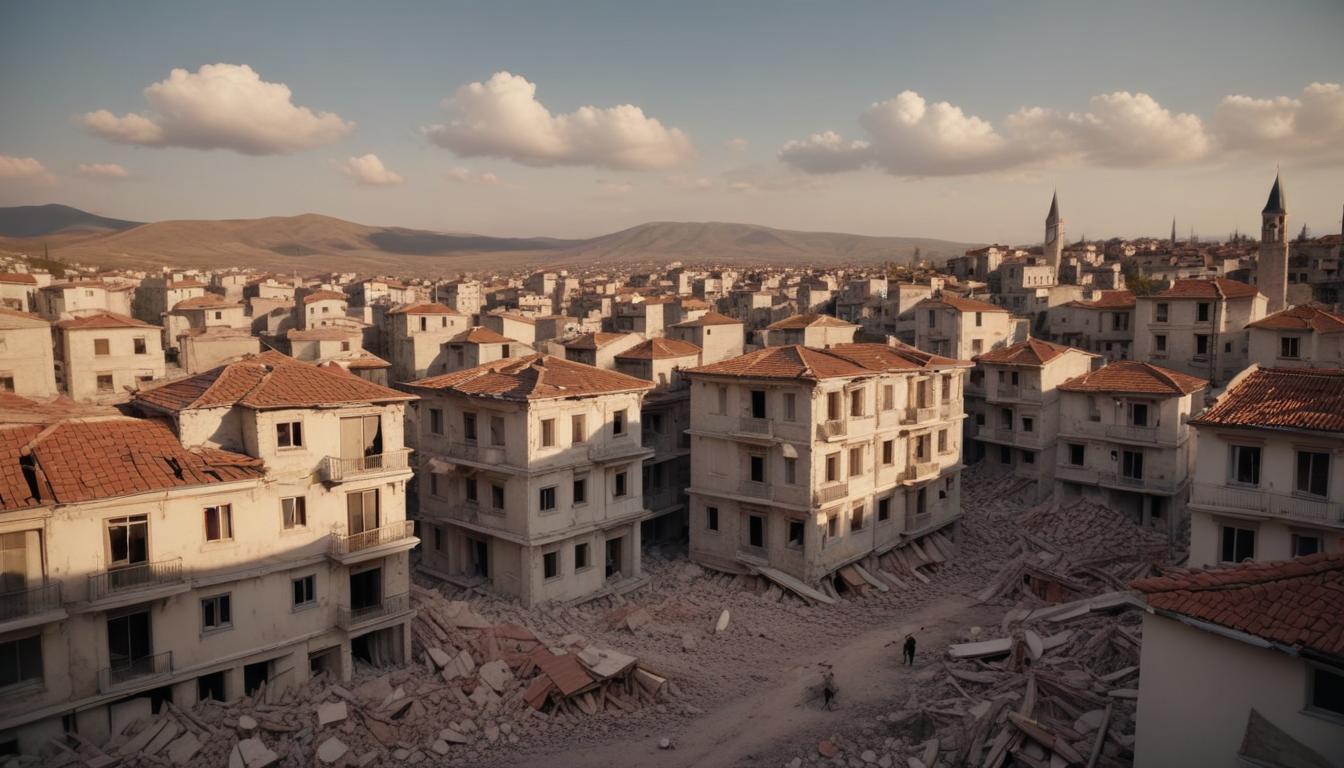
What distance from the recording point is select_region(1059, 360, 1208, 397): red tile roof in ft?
130

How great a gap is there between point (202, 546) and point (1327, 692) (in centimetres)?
2543

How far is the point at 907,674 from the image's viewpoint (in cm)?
2600

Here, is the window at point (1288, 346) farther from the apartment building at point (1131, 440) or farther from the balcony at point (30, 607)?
the balcony at point (30, 607)

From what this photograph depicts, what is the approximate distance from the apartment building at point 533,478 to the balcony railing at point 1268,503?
2018 cm

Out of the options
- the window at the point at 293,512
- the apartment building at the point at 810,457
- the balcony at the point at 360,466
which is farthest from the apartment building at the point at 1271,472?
the window at the point at 293,512

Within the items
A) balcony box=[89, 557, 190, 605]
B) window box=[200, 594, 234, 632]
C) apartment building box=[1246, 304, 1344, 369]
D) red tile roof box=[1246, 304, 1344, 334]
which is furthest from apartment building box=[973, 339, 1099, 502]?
balcony box=[89, 557, 190, 605]

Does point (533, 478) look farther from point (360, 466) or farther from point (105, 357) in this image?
point (105, 357)

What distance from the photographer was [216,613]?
23.1 metres

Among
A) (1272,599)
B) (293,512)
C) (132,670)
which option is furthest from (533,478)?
(1272,599)

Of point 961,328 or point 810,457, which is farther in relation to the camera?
point 961,328

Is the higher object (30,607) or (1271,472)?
(1271,472)

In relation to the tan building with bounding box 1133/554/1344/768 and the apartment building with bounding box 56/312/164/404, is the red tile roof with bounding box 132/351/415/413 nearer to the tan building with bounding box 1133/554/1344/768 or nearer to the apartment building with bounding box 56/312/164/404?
the tan building with bounding box 1133/554/1344/768

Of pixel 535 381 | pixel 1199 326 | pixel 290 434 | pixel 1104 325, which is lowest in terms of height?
pixel 290 434

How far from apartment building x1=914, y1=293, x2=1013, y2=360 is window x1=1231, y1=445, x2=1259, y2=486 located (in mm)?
30004
